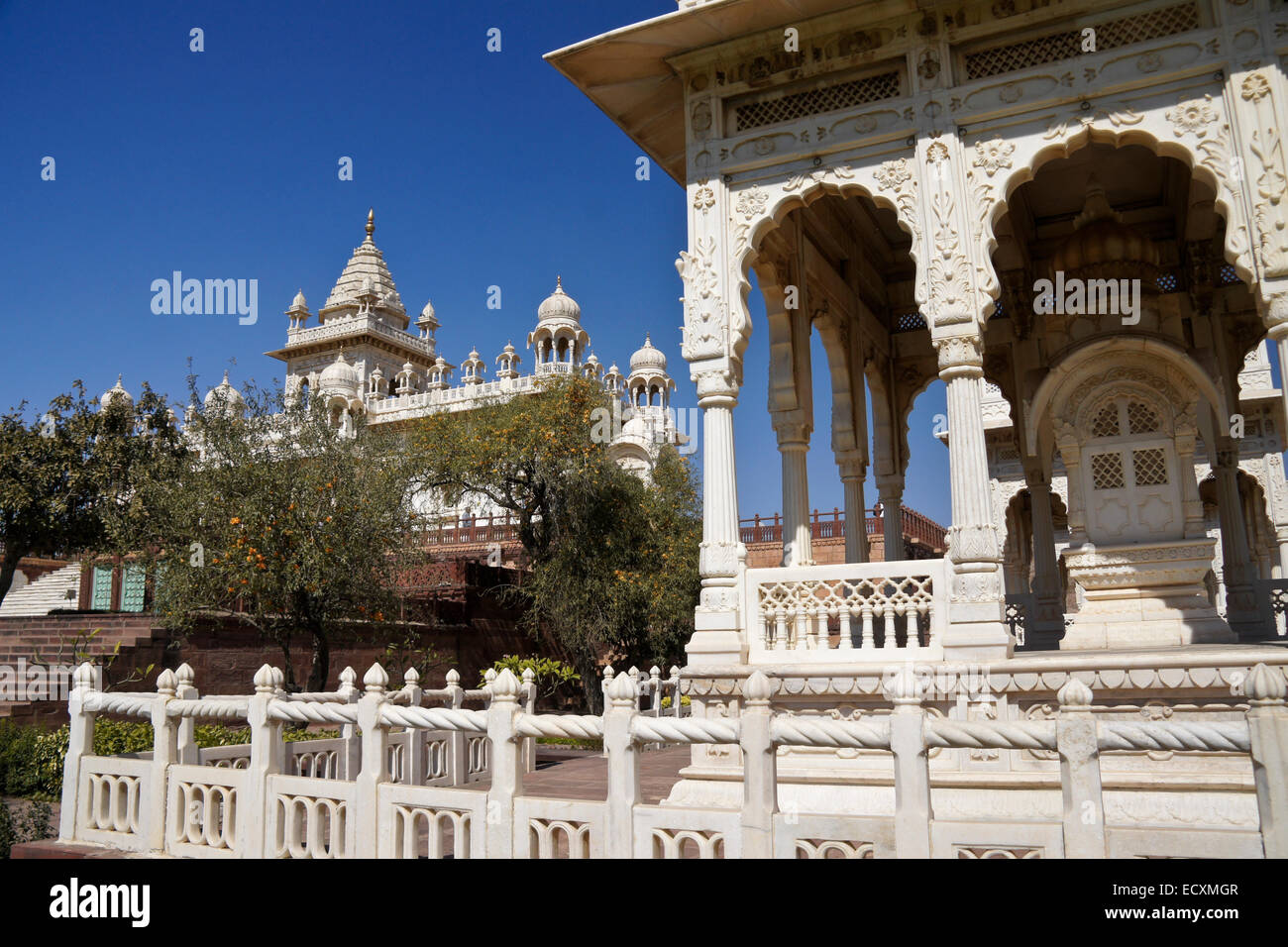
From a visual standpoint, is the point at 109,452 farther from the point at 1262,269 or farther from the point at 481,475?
the point at 1262,269

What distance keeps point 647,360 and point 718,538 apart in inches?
1666

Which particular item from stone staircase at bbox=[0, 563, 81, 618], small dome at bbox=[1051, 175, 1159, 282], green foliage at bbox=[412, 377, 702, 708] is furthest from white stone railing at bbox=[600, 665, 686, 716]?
stone staircase at bbox=[0, 563, 81, 618]

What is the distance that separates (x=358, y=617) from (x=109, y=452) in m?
9.86

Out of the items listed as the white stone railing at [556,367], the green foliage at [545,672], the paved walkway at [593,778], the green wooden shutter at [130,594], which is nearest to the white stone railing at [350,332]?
the white stone railing at [556,367]

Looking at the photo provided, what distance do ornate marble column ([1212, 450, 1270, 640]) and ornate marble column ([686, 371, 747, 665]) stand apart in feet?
20.9

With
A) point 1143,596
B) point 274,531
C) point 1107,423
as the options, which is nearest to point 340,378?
point 274,531

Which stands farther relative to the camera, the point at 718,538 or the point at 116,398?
the point at 116,398

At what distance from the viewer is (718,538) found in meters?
8.73

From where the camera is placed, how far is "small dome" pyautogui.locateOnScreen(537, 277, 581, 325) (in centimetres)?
5003

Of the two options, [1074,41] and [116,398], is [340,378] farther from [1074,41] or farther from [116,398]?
[1074,41]

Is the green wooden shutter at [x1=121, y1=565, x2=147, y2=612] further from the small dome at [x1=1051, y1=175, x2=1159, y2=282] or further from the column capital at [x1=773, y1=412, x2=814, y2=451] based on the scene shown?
the small dome at [x1=1051, y1=175, x2=1159, y2=282]

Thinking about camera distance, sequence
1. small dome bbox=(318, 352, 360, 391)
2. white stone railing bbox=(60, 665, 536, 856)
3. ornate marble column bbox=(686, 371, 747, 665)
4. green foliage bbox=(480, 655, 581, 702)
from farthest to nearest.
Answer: small dome bbox=(318, 352, 360, 391)
green foliage bbox=(480, 655, 581, 702)
ornate marble column bbox=(686, 371, 747, 665)
white stone railing bbox=(60, 665, 536, 856)

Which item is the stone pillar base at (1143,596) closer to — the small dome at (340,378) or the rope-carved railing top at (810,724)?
the rope-carved railing top at (810,724)

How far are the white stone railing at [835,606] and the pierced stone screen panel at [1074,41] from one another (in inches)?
172
